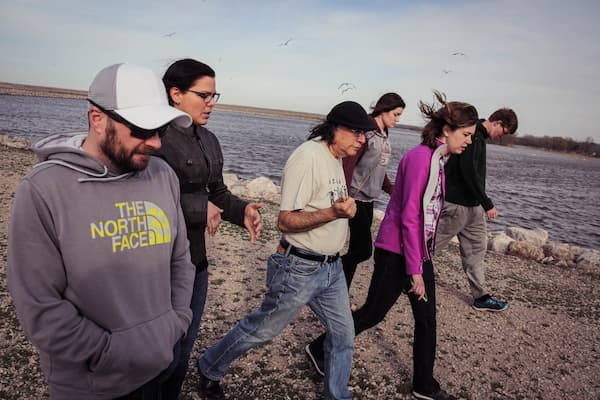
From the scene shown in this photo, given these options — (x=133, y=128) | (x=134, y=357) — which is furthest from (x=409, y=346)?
(x=133, y=128)

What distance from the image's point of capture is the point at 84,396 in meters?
1.56

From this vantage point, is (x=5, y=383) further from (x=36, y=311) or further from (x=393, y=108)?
(x=393, y=108)

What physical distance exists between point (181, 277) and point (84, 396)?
25.3 inches

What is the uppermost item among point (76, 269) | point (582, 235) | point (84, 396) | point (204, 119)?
point (204, 119)

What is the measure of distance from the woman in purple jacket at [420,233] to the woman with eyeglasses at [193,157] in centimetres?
152

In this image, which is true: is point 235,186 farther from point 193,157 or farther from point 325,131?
→ point 193,157

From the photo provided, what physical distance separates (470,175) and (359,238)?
1.67m

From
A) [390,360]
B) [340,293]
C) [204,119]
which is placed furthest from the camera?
[390,360]

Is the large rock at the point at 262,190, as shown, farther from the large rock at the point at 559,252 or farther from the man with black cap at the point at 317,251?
the man with black cap at the point at 317,251

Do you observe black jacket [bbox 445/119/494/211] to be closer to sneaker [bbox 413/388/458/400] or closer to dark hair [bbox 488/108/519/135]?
dark hair [bbox 488/108/519/135]

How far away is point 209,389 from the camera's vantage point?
3.16 metres

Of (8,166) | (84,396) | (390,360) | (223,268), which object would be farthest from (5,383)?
(8,166)

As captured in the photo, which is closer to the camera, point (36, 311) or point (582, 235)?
point (36, 311)

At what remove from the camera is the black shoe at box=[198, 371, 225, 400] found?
3.13 m
